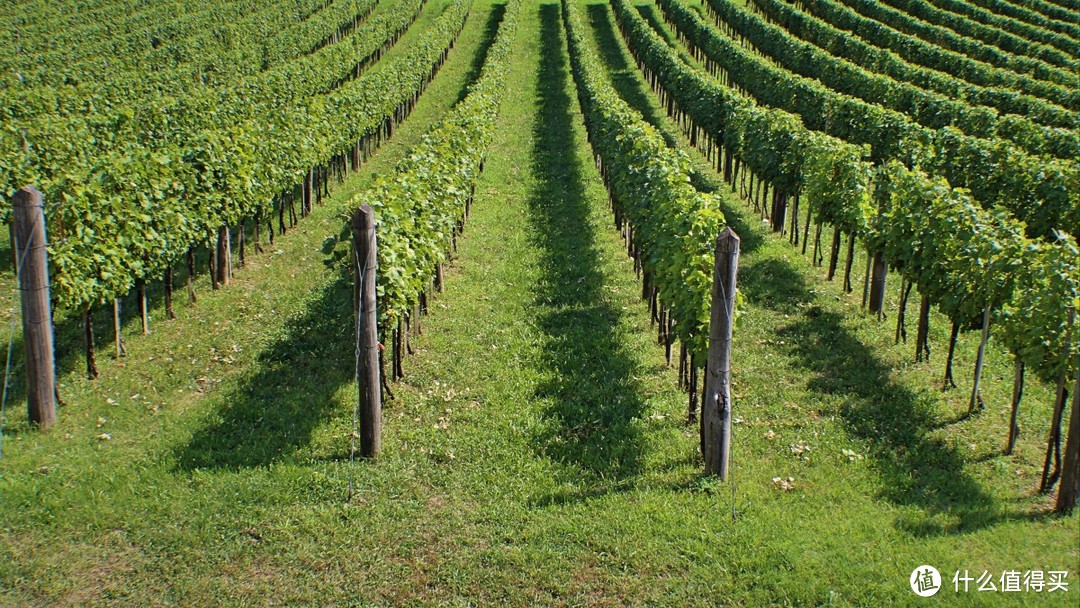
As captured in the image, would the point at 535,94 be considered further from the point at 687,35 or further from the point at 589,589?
the point at 589,589

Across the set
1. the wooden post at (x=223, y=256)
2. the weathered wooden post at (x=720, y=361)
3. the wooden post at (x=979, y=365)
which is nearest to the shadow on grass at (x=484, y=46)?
the wooden post at (x=223, y=256)

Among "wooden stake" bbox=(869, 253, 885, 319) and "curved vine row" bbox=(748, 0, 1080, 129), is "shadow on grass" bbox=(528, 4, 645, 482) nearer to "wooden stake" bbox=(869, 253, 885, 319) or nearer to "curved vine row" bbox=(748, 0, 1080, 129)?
"wooden stake" bbox=(869, 253, 885, 319)

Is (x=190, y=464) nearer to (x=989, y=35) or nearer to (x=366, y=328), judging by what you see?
(x=366, y=328)

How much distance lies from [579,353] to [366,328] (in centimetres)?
440

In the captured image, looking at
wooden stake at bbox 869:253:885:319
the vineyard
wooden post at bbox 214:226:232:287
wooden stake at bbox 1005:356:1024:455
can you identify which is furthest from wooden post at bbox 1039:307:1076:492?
wooden post at bbox 214:226:232:287

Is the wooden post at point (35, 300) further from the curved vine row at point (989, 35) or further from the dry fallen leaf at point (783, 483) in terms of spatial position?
the curved vine row at point (989, 35)

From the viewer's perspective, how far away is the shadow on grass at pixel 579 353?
10672 millimetres

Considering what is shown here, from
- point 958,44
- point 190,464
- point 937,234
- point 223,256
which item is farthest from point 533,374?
point 958,44

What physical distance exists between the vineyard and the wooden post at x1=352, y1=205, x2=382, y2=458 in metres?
0.04

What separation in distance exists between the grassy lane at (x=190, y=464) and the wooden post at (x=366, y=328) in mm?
685

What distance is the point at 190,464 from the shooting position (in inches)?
404

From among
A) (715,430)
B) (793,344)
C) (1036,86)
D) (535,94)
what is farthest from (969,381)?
(535,94)

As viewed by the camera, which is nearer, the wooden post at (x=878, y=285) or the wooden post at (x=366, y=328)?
the wooden post at (x=366, y=328)

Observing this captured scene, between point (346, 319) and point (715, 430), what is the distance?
7.52 m
